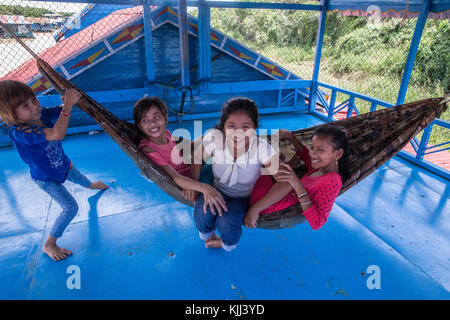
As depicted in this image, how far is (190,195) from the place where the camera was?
1384mm

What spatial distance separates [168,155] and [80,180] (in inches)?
32.5

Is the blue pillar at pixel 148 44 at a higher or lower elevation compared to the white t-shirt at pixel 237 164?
higher

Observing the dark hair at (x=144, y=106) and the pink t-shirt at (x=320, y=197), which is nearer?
the pink t-shirt at (x=320, y=197)

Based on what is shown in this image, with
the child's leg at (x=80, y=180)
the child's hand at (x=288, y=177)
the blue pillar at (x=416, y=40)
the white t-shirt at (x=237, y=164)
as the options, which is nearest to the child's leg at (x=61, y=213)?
the child's leg at (x=80, y=180)

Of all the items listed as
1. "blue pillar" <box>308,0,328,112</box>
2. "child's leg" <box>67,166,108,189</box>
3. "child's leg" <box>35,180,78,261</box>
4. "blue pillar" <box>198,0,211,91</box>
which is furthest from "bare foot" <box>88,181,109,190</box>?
"blue pillar" <box>308,0,328,112</box>

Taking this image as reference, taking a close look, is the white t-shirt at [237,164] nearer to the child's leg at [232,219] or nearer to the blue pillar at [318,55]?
the child's leg at [232,219]

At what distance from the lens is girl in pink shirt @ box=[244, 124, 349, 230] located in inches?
49.6

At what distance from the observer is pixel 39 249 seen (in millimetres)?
1734

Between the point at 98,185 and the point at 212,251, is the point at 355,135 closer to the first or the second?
the point at 212,251

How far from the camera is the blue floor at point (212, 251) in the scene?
4.90ft

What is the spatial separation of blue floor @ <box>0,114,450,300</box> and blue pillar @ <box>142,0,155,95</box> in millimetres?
1482

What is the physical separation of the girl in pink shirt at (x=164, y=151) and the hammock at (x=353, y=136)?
42 mm

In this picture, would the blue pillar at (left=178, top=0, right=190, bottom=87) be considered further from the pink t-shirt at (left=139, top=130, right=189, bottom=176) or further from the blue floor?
the pink t-shirt at (left=139, top=130, right=189, bottom=176)

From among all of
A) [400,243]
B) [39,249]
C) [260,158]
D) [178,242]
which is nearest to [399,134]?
[400,243]
